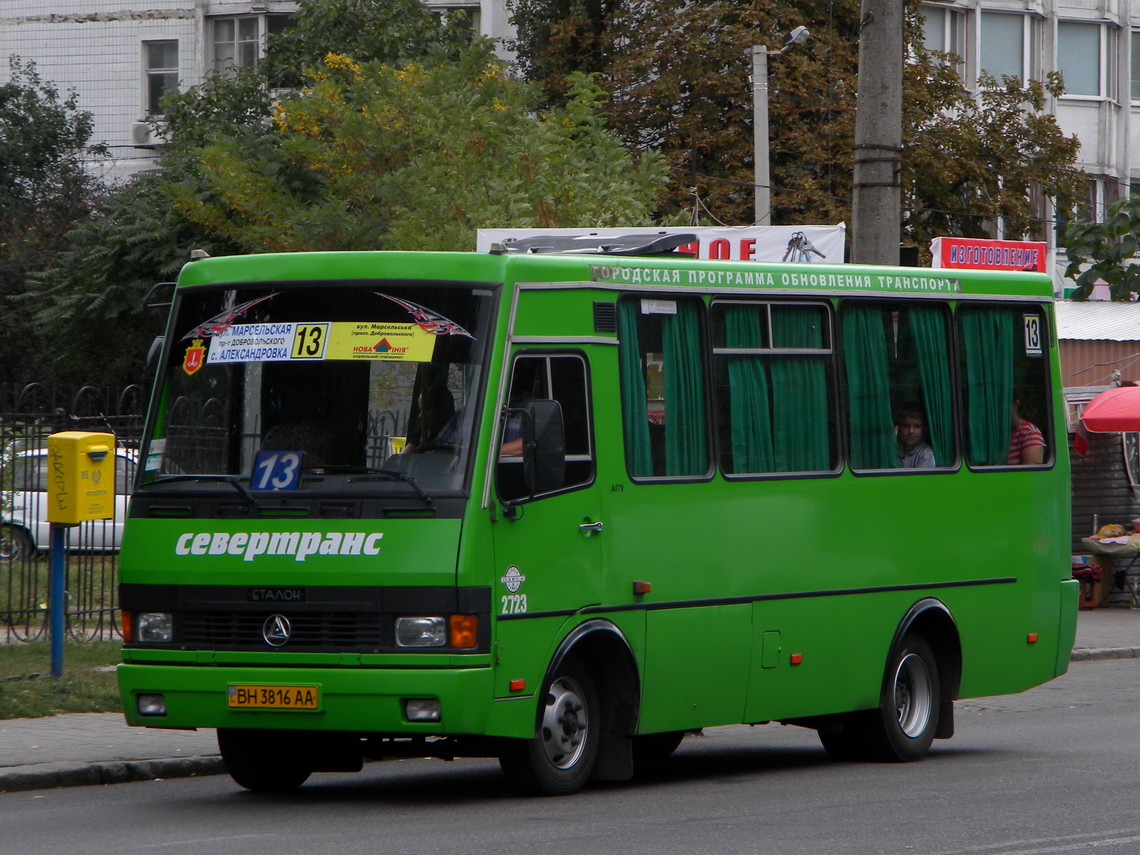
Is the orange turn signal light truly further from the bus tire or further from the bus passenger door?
the bus tire

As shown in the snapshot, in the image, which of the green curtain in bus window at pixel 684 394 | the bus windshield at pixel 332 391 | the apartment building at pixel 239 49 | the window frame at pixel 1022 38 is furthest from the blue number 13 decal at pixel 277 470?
the window frame at pixel 1022 38

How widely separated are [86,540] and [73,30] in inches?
1061

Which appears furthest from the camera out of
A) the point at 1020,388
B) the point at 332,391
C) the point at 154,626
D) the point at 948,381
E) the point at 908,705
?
the point at 1020,388

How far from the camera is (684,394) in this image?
9.94 meters

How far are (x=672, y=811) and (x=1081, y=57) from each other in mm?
36042

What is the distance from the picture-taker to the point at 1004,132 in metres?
35.5

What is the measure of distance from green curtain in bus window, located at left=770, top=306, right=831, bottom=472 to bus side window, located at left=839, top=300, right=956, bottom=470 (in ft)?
0.82

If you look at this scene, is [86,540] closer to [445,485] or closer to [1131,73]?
[445,485]

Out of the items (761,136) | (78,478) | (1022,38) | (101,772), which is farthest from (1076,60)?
(101,772)

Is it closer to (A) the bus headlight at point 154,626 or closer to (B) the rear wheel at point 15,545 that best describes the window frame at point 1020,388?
(A) the bus headlight at point 154,626

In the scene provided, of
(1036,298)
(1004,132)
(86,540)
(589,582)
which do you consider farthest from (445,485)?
(1004,132)

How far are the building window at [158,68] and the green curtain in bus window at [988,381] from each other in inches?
1187

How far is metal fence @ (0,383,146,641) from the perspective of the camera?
14328 mm

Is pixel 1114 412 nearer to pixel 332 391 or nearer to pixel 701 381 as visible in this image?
pixel 701 381
